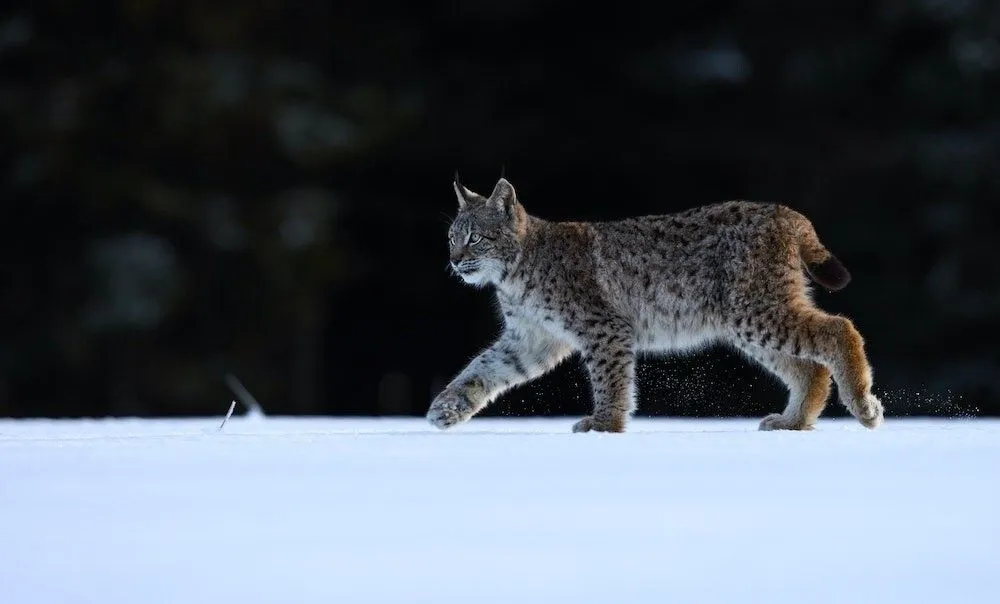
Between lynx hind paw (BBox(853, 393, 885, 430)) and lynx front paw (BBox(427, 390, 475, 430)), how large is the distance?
5.00 feet

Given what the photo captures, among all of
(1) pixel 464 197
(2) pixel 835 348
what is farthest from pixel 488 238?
(2) pixel 835 348

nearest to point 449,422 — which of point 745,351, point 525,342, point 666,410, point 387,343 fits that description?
point 525,342

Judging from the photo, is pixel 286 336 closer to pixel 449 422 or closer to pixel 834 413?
pixel 834 413

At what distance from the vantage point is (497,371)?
7.58m

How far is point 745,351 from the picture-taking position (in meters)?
7.38

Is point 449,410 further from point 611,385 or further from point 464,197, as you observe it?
point 464,197

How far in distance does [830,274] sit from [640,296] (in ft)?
2.47

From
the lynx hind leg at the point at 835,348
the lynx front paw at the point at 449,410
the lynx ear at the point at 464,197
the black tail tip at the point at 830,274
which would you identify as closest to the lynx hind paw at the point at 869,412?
the lynx hind leg at the point at 835,348

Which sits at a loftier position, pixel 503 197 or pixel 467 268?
pixel 503 197

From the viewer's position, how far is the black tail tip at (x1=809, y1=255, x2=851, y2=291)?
7.27m

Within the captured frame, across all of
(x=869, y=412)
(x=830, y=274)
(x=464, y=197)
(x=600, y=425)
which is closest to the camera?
(x=869, y=412)

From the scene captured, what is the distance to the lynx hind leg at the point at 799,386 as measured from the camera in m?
7.31

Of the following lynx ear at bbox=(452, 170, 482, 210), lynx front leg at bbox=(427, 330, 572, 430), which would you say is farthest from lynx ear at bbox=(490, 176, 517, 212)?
lynx front leg at bbox=(427, 330, 572, 430)

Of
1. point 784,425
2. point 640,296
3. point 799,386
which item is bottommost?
point 784,425
